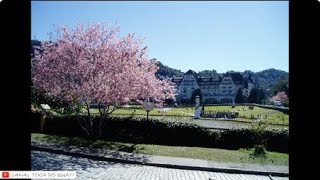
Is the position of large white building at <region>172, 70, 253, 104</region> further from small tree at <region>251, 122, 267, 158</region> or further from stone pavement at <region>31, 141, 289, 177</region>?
stone pavement at <region>31, 141, 289, 177</region>

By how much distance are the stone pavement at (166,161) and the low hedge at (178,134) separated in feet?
13.1

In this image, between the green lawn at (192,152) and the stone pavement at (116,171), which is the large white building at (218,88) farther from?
the stone pavement at (116,171)

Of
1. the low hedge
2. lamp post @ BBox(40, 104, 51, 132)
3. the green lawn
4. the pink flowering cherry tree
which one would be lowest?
the green lawn

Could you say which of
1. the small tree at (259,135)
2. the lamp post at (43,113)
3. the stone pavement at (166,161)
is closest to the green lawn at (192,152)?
the small tree at (259,135)

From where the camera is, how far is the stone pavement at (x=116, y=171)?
9.33 metres

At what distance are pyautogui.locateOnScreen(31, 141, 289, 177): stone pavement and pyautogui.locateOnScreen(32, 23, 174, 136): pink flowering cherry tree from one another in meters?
3.75

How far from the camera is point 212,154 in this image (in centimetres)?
1398

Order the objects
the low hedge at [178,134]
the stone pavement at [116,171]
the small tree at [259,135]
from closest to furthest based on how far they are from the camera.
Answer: the stone pavement at [116,171]
the small tree at [259,135]
the low hedge at [178,134]

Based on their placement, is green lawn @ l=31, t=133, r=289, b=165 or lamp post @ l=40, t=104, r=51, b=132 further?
lamp post @ l=40, t=104, r=51, b=132

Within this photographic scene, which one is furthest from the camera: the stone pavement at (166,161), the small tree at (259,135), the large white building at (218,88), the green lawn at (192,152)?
the large white building at (218,88)

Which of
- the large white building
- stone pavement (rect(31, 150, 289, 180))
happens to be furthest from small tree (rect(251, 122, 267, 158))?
the large white building

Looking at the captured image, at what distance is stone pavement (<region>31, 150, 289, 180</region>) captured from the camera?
9328 millimetres
